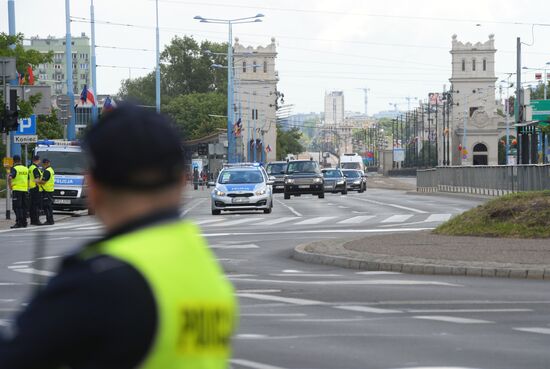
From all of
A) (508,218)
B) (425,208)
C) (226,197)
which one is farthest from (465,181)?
(508,218)

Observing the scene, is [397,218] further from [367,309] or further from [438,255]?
[367,309]

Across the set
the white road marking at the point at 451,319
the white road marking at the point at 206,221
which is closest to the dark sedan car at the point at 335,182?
the white road marking at the point at 206,221

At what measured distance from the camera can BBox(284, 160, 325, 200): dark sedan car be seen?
64.0 metres

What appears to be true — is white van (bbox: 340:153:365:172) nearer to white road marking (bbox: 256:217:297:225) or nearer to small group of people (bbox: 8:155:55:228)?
white road marking (bbox: 256:217:297:225)

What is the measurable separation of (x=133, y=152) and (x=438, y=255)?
716 inches

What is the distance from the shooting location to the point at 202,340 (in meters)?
2.92

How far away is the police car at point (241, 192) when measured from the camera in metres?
42.9

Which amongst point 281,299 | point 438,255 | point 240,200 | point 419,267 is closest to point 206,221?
point 240,200

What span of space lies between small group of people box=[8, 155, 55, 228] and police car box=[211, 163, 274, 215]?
673cm

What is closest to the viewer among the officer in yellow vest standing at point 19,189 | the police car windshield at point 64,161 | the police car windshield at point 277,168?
the officer in yellow vest standing at point 19,189

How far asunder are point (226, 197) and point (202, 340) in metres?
39.9

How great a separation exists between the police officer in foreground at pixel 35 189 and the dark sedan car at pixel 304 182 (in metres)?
27.4

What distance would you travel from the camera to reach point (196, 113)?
600ft

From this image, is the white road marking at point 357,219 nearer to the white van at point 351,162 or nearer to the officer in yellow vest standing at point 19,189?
the officer in yellow vest standing at point 19,189
